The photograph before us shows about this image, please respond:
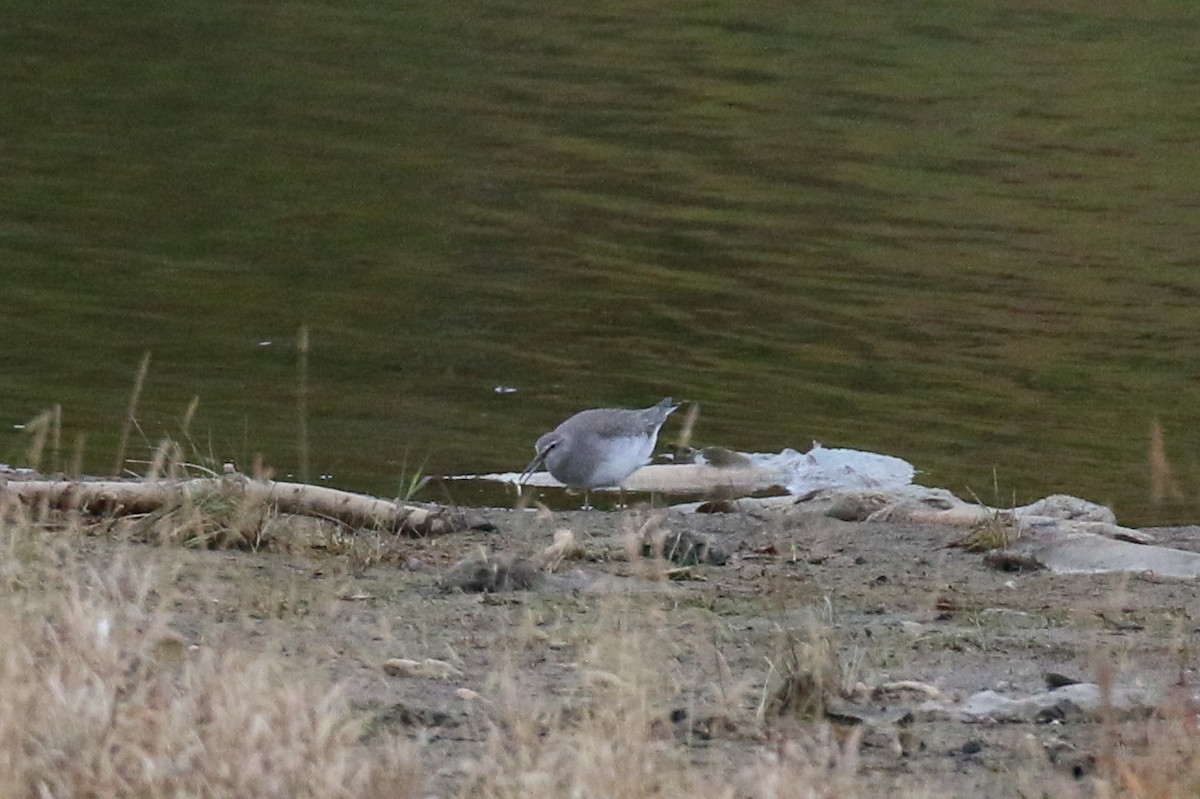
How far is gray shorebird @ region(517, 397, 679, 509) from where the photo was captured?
825 cm

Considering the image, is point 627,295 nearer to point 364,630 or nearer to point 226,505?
point 226,505

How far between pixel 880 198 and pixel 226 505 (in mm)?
10271

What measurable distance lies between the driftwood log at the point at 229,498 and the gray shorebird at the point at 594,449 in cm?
182

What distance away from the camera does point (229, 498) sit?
579 cm

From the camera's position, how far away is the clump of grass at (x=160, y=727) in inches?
131

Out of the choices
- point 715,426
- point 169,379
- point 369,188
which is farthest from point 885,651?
point 369,188

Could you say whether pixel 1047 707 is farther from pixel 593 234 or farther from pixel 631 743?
pixel 593 234

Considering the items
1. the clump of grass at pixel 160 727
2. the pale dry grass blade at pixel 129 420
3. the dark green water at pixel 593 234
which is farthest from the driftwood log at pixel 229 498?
the dark green water at pixel 593 234

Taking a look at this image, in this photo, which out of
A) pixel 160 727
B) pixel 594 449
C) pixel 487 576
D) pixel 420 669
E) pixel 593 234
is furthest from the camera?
pixel 593 234

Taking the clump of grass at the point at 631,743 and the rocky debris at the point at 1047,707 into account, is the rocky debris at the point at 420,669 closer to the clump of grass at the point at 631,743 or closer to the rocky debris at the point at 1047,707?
the clump of grass at the point at 631,743

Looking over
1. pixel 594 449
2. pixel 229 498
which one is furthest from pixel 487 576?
pixel 594 449

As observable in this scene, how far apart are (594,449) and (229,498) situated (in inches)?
104

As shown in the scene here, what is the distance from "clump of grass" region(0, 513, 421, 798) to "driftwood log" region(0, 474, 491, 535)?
172 centimetres

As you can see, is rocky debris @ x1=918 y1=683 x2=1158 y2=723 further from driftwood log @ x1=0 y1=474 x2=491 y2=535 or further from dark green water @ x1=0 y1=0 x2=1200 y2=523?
dark green water @ x1=0 y1=0 x2=1200 y2=523
